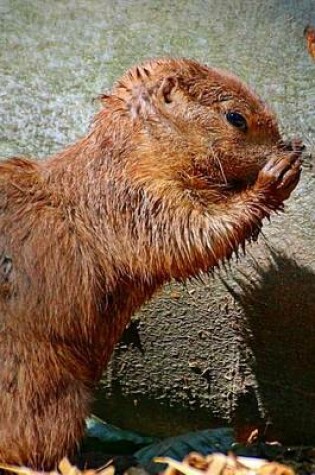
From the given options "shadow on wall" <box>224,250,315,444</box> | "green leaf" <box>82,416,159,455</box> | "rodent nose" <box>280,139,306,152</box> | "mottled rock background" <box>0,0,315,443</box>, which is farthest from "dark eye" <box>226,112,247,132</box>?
"green leaf" <box>82,416,159,455</box>

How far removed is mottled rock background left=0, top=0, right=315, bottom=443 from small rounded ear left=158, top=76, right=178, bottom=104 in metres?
0.45

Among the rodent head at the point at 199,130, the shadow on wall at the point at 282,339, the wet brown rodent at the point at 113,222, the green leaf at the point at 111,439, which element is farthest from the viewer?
the green leaf at the point at 111,439

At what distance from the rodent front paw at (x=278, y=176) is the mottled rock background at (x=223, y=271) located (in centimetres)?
37

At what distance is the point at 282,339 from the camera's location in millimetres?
2949

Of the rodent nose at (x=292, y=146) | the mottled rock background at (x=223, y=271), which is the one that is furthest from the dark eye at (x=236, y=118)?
the mottled rock background at (x=223, y=271)

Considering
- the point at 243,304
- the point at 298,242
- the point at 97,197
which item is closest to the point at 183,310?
the point at 243,304

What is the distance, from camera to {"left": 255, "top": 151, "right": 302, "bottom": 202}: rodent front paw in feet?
8.13

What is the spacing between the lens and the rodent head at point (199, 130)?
8.29ft

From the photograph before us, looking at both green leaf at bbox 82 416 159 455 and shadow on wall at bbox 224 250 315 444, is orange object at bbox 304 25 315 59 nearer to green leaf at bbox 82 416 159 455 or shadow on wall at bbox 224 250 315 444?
shadow on wall at bbox 224 250 315 444

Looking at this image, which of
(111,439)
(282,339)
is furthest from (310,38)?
(111,439)

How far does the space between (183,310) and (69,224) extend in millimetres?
570

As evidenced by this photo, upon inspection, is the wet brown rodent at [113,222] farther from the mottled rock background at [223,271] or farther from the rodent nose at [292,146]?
the mottled rock background at [223,271]

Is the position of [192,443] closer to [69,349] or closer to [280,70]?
[69,349]

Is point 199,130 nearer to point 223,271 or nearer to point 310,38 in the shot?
point 223,271
